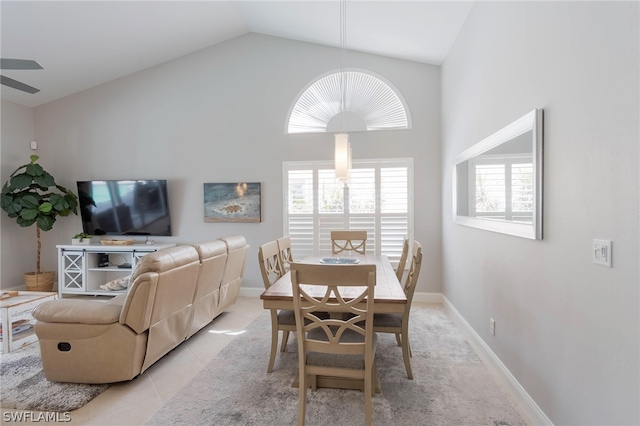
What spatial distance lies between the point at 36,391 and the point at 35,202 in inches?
143

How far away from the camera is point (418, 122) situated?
14.9 ft

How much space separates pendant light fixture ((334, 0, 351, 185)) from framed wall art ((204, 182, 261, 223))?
65.5 inches

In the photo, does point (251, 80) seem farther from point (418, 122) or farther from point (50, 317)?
point (50, 317)

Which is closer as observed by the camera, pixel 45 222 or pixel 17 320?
pixel 17 320

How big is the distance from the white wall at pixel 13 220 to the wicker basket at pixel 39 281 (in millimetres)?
243

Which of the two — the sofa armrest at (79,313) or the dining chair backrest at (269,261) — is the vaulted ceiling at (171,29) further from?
the sofa armrest at (79,313)

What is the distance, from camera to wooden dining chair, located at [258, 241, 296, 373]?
2512mm

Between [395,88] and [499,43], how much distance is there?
7.03 feet

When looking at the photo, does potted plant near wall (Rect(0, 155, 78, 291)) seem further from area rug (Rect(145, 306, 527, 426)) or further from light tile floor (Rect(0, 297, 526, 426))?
area rug (Rect(145, 306, 527, 426))

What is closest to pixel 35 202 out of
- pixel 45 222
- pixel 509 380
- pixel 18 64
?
pixel 45 222

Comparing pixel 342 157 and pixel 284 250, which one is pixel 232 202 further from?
pixel 342 157

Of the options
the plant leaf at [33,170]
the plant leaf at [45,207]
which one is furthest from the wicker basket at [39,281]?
the plant leaf at [33,170]

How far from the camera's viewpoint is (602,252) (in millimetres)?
1404

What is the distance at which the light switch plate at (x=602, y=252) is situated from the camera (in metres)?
1.37
